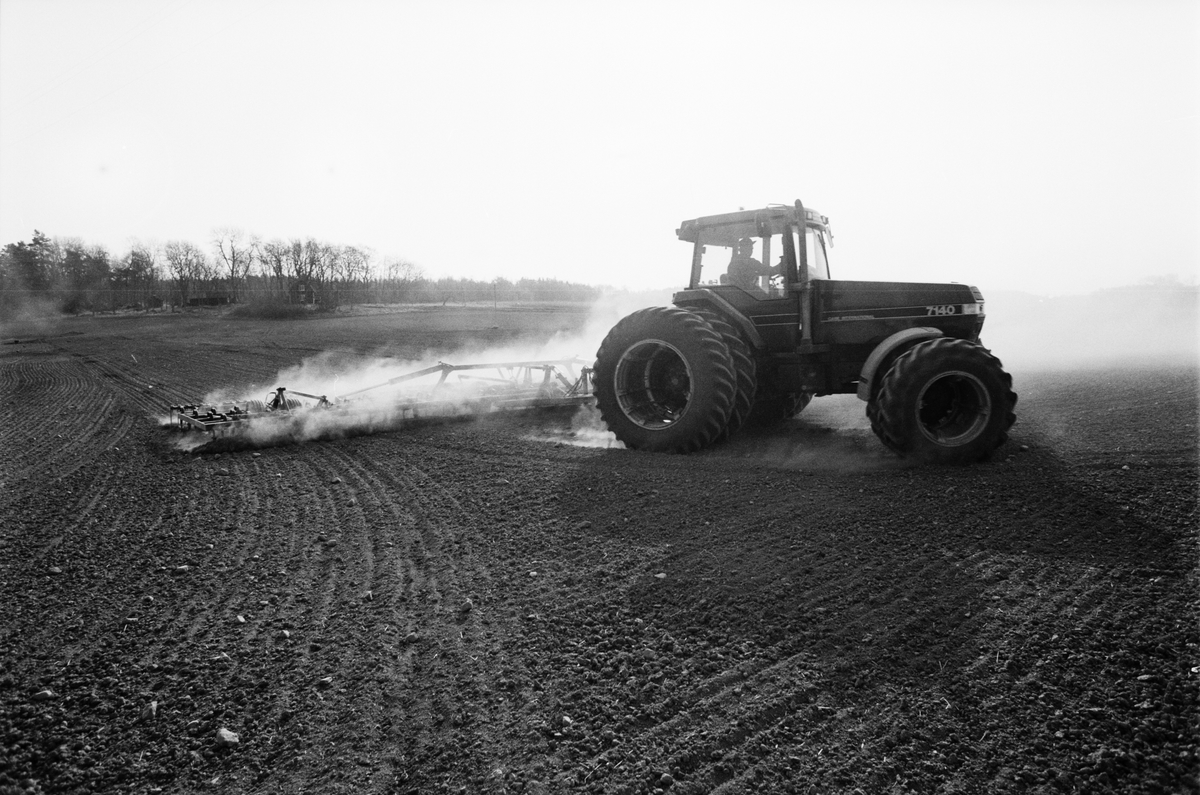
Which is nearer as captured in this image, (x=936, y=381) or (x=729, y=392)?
(x=936, y=381)

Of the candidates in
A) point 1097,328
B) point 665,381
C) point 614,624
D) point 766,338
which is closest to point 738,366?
point 766,338

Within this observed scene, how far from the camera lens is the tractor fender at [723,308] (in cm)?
739

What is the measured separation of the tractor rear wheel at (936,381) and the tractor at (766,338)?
0.07 m

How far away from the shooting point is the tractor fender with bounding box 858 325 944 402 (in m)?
6.65

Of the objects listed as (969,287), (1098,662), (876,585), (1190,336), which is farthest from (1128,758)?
(1190,336)

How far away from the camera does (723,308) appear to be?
755 centimetres

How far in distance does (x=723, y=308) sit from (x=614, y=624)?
468 cm

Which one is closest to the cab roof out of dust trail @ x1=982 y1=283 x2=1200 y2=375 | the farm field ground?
the farm field ground

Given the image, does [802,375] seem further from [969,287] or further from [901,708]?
[901,708]

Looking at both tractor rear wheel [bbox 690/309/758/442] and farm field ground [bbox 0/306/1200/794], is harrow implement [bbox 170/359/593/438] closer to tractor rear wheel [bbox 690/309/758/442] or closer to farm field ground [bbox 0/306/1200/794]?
farm field ground [bbox 0/306/1200/794]

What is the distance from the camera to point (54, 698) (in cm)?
309

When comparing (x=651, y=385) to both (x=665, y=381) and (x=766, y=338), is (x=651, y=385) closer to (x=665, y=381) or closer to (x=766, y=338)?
(x=665, y=381)

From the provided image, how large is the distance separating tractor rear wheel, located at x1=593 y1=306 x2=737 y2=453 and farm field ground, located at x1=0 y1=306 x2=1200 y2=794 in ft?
1.35

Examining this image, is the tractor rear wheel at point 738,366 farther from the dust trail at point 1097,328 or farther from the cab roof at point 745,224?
the dust trail at point 1097,328
